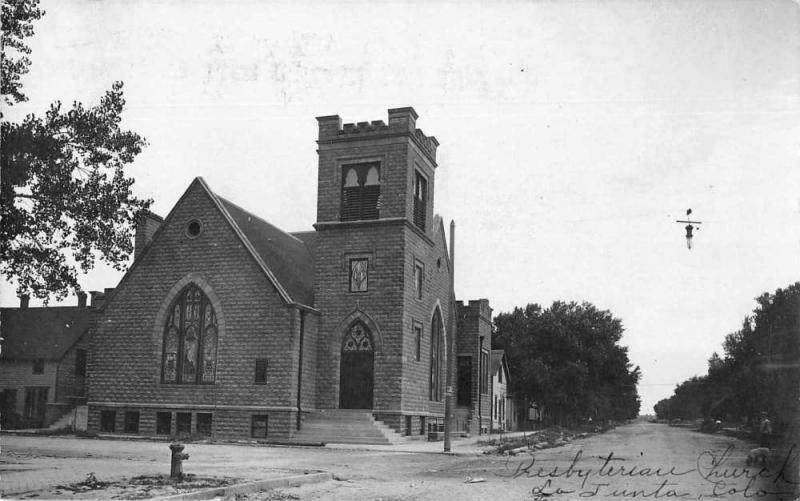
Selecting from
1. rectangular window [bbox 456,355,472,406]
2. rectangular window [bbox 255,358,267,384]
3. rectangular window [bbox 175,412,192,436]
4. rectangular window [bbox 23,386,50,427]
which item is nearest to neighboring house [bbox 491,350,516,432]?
rectangular window [bbox 456,355,472,406]

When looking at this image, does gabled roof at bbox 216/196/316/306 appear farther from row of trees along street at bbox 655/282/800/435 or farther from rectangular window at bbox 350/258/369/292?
row of trees along street at bbox 655/282/800/435

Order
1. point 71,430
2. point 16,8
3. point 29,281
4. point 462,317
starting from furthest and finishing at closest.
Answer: point 462,317 → point 71,430 → point 29,281 → point 16,8

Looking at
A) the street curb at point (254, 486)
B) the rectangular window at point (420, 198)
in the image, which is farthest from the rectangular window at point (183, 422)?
the street curb at point (254, 486)

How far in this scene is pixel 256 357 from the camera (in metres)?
32.4

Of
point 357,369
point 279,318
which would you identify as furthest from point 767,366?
point 279,318

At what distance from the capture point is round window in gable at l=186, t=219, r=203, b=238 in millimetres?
34344

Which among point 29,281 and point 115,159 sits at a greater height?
point 115,159

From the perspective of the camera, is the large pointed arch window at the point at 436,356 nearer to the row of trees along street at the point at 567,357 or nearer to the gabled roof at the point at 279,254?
the gabled roof at the point at 279,254

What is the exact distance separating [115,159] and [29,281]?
10.4ft

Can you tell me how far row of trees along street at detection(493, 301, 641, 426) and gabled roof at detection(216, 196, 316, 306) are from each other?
113 feet

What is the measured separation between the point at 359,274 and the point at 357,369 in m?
4.05

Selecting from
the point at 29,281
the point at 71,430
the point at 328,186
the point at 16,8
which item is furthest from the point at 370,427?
the point at 16,8

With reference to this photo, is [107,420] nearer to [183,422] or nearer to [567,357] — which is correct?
[183,422]

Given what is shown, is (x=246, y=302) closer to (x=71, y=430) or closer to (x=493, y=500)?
(x=71, y=430)
